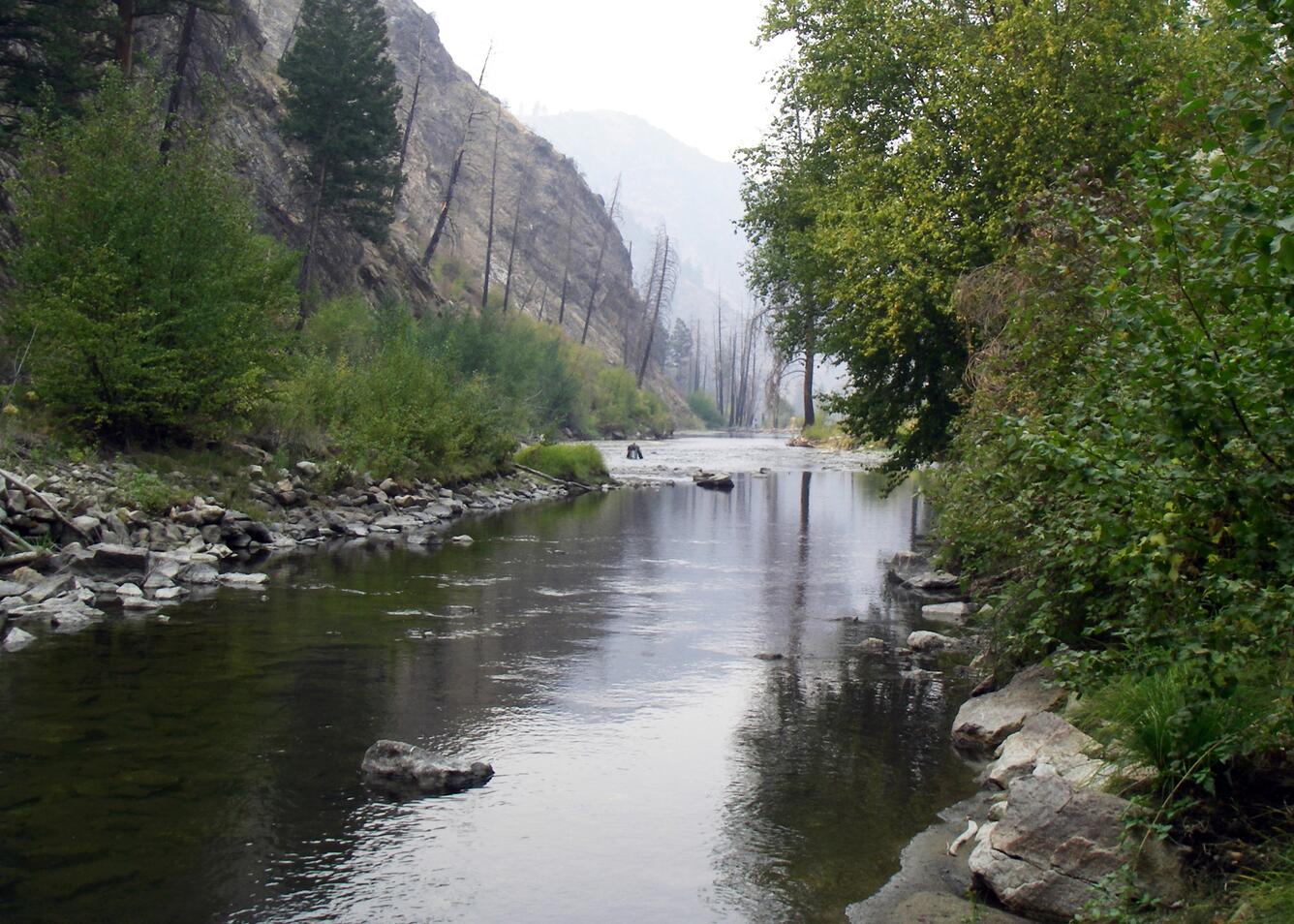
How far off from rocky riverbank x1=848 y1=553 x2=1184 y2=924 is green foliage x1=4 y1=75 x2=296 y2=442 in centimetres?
1970

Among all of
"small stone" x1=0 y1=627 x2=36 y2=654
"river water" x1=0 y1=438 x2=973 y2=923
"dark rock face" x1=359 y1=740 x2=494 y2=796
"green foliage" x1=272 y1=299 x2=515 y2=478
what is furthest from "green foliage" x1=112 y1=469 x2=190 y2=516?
"dark rock face" x1=359 y1=740 x2=494 y2=796

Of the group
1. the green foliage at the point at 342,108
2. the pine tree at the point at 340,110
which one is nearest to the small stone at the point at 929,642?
the pine tree at the point at 340,110

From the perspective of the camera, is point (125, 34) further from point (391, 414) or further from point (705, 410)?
point (705, 410)

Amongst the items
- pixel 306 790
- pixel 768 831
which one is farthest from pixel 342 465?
pixel 768 831

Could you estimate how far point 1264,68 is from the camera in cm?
612

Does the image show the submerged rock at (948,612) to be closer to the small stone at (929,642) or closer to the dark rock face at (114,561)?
the small stone at (929,642)

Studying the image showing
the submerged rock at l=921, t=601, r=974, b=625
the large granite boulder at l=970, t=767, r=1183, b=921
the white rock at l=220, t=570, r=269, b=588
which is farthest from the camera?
the white rock at l=220, t=570, r=269, b=588

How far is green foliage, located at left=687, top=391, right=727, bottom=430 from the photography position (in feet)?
469

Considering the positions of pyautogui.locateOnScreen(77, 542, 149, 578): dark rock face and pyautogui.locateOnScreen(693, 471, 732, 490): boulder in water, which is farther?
pyautogui.locateOnScreen(693, 471, 732, 490): boulder in water

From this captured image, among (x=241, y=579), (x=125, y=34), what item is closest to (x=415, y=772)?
(x=241, y=579)

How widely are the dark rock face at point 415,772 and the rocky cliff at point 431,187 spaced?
30986mm

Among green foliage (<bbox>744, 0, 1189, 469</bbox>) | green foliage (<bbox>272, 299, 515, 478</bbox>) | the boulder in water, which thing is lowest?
the boulder in water

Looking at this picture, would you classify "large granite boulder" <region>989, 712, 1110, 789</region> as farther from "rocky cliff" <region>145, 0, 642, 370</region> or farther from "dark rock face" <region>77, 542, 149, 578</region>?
"rocky cliff" <region>145, 0, 642, 370</region>

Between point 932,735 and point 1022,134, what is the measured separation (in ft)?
38.7
